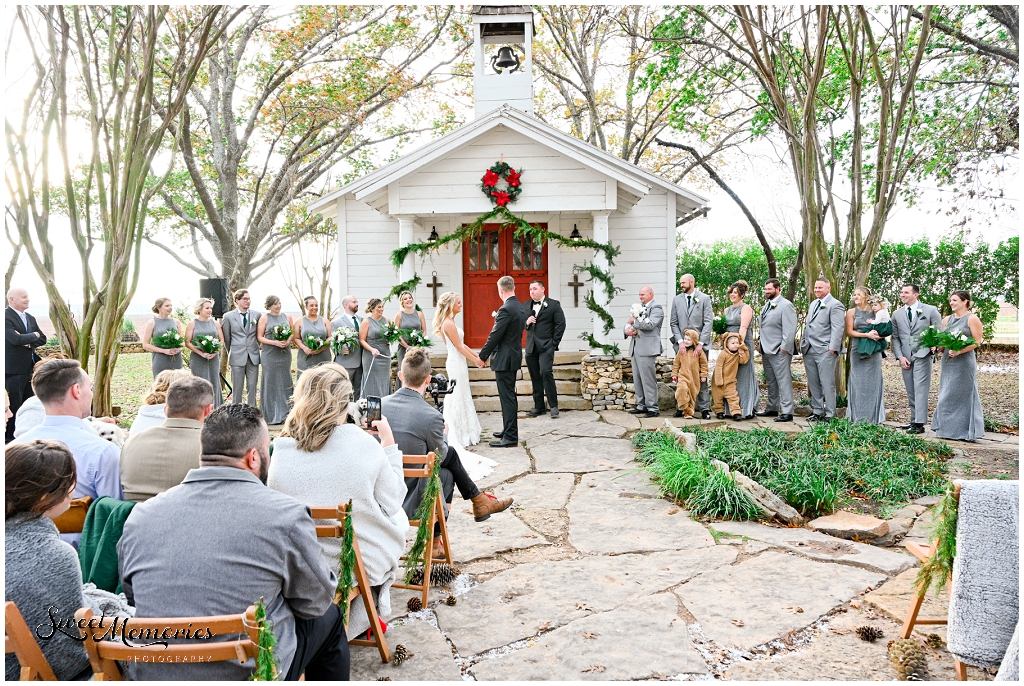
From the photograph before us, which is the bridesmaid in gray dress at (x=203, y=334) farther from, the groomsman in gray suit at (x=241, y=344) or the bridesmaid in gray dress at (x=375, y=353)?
the bridesmaid in gray dress at (x=375, y=353)

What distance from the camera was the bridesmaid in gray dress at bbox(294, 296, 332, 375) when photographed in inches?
417

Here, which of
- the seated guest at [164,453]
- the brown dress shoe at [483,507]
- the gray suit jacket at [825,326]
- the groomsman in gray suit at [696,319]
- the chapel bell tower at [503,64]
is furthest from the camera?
the chapel bell tower at [503,64]

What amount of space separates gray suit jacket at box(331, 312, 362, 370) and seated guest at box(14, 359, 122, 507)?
6.66m

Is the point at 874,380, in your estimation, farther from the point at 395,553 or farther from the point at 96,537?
the point at 96,537

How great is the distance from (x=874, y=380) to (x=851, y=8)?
601cm

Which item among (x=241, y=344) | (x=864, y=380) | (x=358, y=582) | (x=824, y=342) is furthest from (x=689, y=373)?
(x=358, y=582)

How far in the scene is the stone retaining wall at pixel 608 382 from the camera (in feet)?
38.7

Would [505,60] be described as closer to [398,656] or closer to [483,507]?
[483,507]

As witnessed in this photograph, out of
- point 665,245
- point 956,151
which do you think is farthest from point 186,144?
point 956,151

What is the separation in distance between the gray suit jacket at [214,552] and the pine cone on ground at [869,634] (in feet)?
9.48

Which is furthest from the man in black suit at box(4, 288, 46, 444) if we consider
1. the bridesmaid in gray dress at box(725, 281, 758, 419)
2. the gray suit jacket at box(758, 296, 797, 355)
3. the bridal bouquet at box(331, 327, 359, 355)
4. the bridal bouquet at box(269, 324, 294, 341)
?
the gray suit jacket at box(758, 296, 797, 355)

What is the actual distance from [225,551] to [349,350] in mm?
8188

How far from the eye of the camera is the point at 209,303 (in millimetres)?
10156

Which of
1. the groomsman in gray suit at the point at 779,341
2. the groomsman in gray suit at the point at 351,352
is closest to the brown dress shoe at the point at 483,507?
the groomsman in gray suit at the point at 351,352
